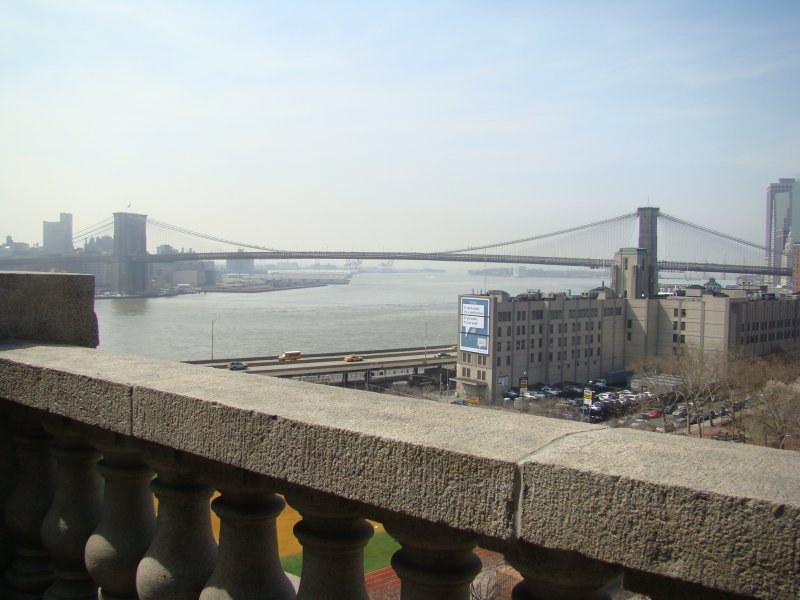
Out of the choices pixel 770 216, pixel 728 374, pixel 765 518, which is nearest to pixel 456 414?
pixel 765 518

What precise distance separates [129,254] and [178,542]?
38.1 meters

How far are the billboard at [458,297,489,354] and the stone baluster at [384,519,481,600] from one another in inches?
870

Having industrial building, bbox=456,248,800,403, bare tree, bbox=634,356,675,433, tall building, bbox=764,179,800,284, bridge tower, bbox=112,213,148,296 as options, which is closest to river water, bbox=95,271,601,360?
bridge tower, bbox=112,213,148,296

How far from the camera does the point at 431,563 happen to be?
0.89 metres

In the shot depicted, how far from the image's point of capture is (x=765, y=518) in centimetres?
61

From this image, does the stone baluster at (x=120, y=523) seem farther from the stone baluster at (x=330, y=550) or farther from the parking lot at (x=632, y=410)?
the parking lot at (x=632, y=410)

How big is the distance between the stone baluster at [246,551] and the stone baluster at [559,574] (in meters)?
0.41

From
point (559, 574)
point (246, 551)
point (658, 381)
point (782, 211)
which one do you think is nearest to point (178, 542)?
point (246, 551)

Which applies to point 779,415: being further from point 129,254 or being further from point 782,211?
point 782,211

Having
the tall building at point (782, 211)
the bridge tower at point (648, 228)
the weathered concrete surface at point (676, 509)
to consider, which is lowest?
the weathered concrete surface at point (676, 509)

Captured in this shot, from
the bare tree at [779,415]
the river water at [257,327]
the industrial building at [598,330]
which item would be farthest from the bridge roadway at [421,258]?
the bare tree at [779,415]

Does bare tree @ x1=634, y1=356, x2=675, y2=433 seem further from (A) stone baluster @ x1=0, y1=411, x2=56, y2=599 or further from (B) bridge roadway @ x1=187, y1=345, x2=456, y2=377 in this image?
(A) stone baluster @ x1=0, y1=411, x2=56, y2=599

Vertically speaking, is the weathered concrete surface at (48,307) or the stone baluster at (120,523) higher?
the weathered concrete surface at (48,307)

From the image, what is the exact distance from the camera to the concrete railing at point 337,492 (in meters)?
0.66
